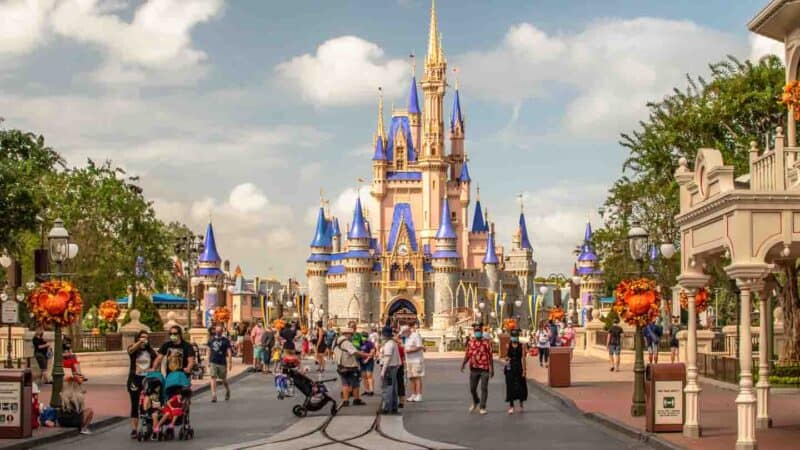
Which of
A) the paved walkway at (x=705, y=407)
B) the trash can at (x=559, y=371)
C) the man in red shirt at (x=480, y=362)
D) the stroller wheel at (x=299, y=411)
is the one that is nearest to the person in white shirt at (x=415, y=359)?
the man in red shirt at (x=480, y=362)

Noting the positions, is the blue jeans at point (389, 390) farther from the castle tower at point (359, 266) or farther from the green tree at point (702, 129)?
the castle tower at point (359, 266)

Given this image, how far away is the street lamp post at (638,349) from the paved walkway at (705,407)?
25 cm

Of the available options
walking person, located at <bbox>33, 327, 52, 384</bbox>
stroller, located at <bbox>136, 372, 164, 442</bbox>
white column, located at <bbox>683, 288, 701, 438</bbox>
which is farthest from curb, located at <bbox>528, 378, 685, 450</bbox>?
walking person, located at <bbox>33, 327, 52, 384</bbox>

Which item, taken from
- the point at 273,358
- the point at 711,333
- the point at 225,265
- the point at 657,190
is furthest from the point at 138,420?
the point at 225,265

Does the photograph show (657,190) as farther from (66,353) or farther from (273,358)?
(66,353)

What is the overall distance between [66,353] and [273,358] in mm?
23346

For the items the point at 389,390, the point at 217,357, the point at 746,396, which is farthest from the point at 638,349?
the point at 217,357

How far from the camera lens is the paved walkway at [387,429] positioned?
18203mm

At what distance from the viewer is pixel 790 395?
27.8 meters

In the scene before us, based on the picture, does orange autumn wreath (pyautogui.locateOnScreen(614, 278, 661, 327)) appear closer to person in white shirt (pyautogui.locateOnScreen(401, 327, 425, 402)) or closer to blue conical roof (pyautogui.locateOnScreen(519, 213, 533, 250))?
person in white shirt (pyautogui.locateOnScreen(401, 327, 425, 402))

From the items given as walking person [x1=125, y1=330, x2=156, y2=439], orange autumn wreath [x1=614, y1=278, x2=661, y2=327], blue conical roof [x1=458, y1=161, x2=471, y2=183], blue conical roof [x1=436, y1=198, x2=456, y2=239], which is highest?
blue conical roof [x1=458, y1=161, x2=471, y2=183]

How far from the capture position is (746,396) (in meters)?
16.1

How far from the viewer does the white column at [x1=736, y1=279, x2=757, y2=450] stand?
16.0m

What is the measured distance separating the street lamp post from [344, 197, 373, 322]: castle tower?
122 meters
